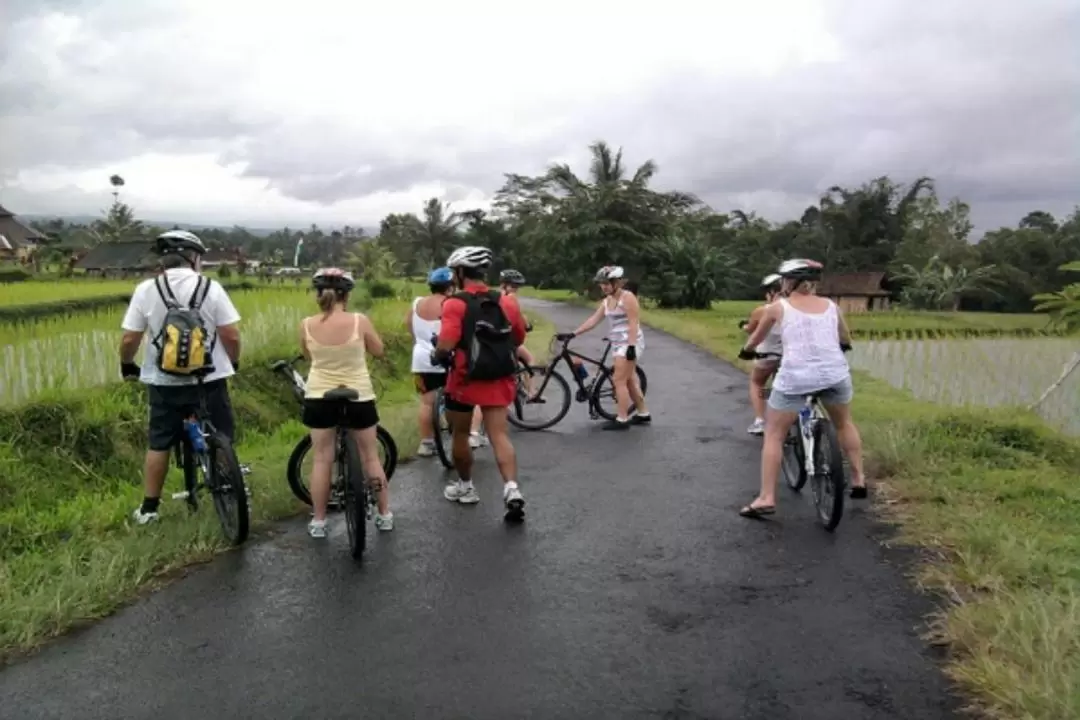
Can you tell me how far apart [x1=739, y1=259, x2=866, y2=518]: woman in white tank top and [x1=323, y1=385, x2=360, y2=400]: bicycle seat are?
2.72 meters

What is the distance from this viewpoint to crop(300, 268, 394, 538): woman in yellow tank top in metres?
5.39

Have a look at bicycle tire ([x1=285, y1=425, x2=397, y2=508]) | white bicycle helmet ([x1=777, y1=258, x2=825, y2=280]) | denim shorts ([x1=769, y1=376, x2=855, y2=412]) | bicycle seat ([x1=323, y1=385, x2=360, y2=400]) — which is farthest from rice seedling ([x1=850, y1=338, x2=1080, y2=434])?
bicycle seat ([x1=323, y1=385, x2=360, y2=400])

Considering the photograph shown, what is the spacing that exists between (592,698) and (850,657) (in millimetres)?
1177

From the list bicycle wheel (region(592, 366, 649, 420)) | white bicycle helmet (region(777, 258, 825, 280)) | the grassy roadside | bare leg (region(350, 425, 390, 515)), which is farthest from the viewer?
bicycle wheel (region(592, 366, 649, 420))

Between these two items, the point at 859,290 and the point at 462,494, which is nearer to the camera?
the point at 462,494

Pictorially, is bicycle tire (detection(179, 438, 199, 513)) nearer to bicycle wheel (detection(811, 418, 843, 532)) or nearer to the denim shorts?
the denim shorts

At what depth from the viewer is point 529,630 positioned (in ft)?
13.6

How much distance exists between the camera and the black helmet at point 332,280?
536cm

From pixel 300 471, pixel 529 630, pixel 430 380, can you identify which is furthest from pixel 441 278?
pixel 529 630

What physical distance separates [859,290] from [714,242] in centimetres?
1210

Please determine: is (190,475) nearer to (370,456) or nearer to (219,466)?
(219,466)

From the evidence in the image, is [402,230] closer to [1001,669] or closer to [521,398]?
[521,398]

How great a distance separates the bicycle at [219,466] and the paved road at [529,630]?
221 mm

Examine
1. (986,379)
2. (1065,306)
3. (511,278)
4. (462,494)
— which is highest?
(511,278)
